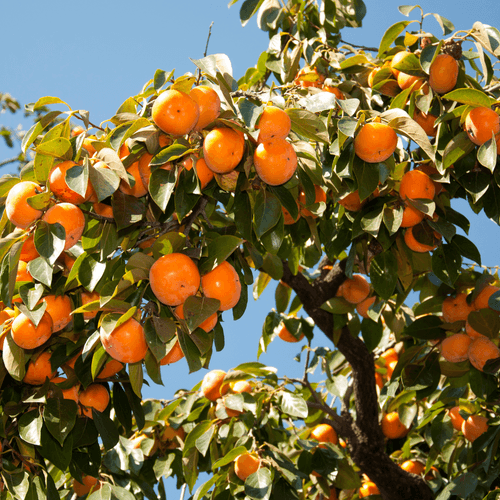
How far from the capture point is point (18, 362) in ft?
5.41

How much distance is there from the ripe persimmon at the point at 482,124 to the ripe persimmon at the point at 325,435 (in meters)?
1.88

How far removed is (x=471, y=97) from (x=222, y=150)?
0.87 m

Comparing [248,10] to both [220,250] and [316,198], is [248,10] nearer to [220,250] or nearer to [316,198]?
[316,198]

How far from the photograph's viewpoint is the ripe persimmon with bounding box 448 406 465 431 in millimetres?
2586

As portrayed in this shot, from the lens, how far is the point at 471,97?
5.86 feet

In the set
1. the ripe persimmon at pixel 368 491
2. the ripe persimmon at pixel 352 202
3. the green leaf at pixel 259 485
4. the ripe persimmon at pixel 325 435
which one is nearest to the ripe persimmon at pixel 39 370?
the green leaf at pixel 259 485

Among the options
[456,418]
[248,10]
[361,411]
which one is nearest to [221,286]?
[456,418]

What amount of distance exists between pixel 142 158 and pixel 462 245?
117 cm

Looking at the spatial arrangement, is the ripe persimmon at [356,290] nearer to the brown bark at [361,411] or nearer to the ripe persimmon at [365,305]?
the ripe persimmon at [365,305]

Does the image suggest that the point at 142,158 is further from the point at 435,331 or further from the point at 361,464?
the point at 361,464

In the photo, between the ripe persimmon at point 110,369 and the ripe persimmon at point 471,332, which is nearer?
the ripe persimmon at point 110,369

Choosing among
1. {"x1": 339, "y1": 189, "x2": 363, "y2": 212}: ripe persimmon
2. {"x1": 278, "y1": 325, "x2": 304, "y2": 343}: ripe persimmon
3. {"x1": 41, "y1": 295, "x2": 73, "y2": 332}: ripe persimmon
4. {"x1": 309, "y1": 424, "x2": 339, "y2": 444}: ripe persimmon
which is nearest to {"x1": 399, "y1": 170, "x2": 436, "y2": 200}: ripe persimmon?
{"x1": 339, "y1": 189, "x2": 363, "y2": 212}: ripe persimmon

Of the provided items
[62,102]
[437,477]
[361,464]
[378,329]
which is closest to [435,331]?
[378,329]

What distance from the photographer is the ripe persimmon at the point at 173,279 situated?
53.4 inches
